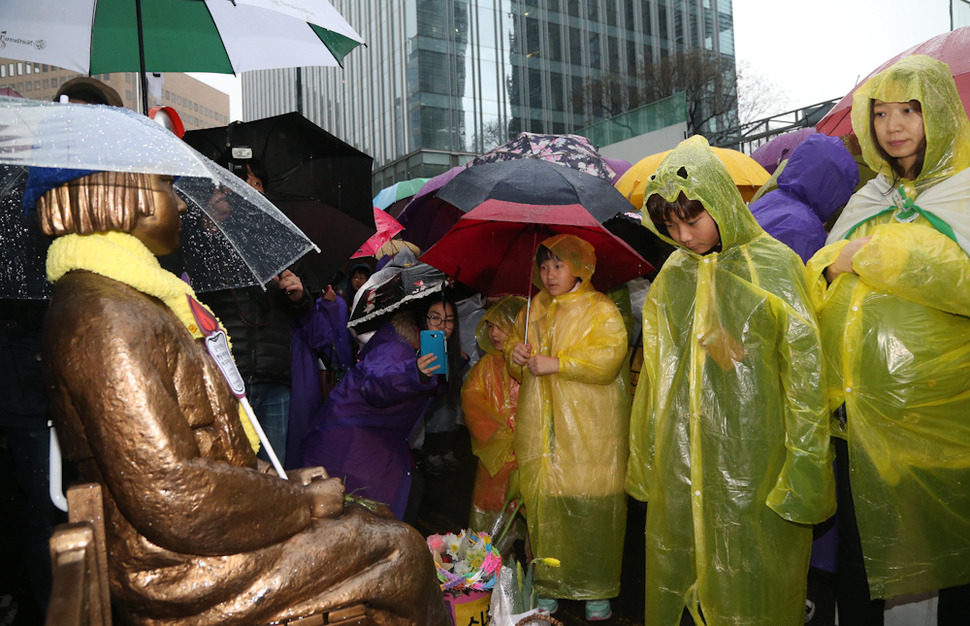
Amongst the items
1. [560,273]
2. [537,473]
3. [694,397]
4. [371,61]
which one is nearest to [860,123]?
[694,397]

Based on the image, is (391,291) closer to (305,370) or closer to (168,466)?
(305,370)

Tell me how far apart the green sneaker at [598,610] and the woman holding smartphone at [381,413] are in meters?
1.07

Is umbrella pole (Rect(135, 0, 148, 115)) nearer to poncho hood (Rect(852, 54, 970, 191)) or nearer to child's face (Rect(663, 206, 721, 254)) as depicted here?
child's face (Rect(663, 206, 721, 254))

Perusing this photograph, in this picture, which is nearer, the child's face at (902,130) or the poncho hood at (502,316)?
the child's face at (902,130)

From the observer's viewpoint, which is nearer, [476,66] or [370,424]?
[370,424]

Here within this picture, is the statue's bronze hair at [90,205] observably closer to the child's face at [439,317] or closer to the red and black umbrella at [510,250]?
the red and black umbrella at [510,250]

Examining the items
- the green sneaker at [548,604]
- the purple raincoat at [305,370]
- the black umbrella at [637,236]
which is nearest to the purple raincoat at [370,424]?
the purple raincoat at [305,370]

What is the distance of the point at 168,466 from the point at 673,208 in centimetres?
189

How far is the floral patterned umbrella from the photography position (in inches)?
147

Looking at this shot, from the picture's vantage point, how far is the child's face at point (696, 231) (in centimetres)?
246

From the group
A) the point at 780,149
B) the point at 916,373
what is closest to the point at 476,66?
the point at 780,149

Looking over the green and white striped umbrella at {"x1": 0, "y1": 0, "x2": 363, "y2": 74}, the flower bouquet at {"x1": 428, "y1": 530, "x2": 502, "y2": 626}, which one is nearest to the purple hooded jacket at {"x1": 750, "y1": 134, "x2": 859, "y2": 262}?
the flower bouquet at {"x1": 428, "y1": 530, "x2": 502, "y2": 626}

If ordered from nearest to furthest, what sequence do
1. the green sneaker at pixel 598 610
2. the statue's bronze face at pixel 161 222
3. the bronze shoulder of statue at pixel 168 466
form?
the bronze shoulder of statue at pixel 168 466 → the statue's bronze face at pixel 161 222 → the green sneaker at pixel 598 610

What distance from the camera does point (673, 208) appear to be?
250 cm
